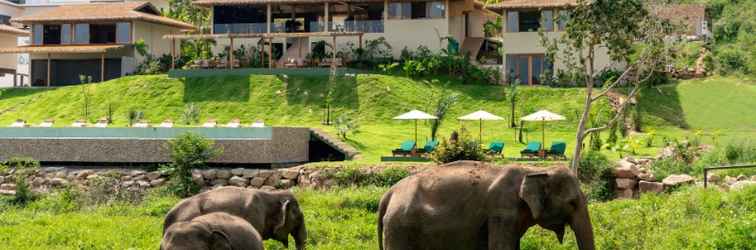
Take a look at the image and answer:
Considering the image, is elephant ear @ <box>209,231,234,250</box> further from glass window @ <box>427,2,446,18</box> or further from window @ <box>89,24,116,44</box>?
window @ <box>89,24,116,44</box>

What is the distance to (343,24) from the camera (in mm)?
65000

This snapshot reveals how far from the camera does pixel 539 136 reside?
4578 cm

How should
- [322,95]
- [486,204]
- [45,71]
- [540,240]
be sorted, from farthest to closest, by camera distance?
[45,71] < [322,95] < [540,240] < [486,204]

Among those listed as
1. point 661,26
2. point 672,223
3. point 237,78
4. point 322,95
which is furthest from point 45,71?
point 672,223

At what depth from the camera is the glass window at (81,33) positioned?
232 ft

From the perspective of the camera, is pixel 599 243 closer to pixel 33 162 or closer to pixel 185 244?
pixel 185 244

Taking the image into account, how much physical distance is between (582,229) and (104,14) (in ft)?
201

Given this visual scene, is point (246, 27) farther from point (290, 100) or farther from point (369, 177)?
point (369, 177)

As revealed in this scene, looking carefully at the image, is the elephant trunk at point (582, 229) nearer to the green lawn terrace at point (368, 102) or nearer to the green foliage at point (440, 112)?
the green foliage at point (440, 112)

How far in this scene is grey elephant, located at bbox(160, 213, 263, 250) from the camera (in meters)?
11.4

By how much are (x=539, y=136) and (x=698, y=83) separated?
45.5 ft

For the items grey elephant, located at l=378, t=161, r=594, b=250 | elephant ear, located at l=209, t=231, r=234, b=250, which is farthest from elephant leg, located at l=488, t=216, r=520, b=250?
elephant ear, located at l=209, t=231, r=234, b=250

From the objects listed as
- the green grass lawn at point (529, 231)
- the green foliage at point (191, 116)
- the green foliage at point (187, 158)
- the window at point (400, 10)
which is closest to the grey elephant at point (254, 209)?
the green grass lawn at point (529, 231)

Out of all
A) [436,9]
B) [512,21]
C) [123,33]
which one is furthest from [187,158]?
[123,33]
